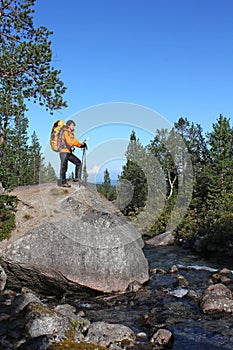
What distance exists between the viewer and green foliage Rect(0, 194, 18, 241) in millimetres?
13867

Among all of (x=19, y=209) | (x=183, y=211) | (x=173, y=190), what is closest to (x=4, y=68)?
(x=19, y=209)

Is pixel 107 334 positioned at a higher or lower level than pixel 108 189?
lower

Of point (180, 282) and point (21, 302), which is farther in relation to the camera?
point (180, 282)

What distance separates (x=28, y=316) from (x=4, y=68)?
949 cm

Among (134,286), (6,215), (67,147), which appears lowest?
(134,286)

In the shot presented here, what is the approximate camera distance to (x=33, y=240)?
540 inches

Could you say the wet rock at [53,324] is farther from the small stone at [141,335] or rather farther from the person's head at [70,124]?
the person's head at [70,124]

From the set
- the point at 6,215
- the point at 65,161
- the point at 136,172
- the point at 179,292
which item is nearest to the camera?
the point at 179,292

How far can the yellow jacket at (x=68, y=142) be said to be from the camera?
15266mm

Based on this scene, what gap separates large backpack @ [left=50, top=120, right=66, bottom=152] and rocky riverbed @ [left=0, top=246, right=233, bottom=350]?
20.1 ft

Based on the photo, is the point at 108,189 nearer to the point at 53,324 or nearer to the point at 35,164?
the point at 35,164

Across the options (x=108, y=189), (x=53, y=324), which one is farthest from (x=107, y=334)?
(x=108, y=189)

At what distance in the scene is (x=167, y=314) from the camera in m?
11.9

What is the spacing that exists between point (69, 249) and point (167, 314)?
4376mm
